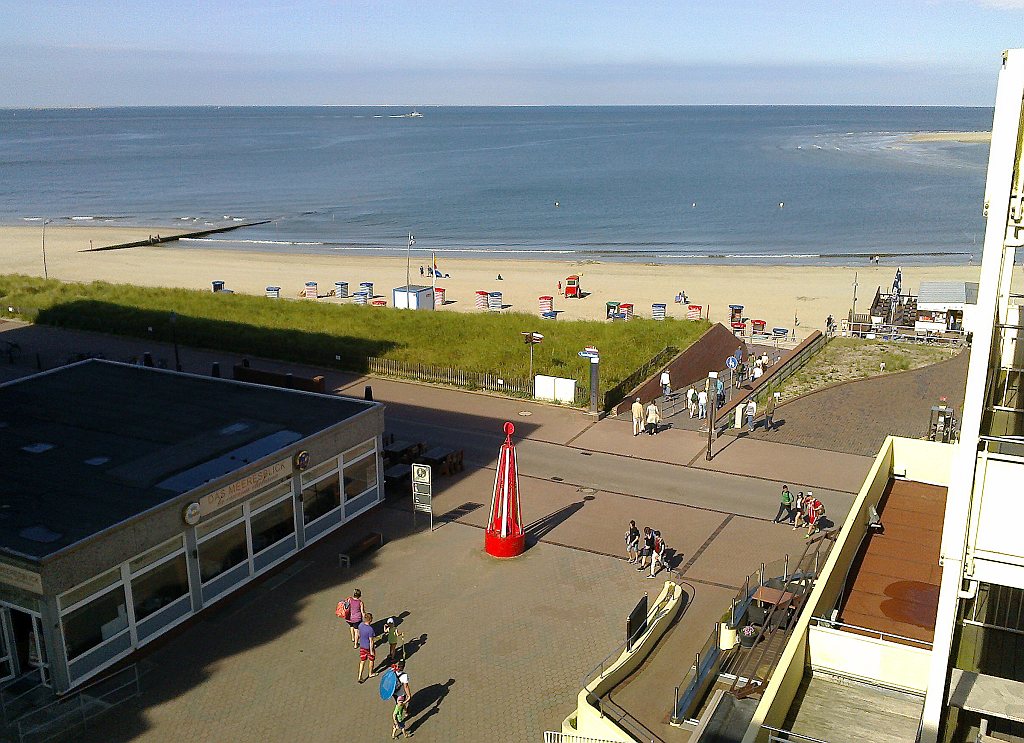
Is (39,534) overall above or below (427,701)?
above

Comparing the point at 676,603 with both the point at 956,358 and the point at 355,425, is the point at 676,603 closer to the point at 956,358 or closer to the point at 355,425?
the point at 355,425

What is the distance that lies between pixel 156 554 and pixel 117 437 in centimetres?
449

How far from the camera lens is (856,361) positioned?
33781 mm

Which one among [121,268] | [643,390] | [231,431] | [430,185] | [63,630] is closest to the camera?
[63,630]

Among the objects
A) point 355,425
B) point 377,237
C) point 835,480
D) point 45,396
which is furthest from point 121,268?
point 835,480

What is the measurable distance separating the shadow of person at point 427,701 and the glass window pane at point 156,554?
4861 mm

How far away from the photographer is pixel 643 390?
28703 mm

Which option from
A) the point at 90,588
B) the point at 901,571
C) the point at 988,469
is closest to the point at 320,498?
the point at 90,588

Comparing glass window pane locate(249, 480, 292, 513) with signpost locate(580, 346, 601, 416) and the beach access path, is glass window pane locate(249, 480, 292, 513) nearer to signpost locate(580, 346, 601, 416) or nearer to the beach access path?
the beach access path

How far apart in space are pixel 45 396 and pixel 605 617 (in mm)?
13790

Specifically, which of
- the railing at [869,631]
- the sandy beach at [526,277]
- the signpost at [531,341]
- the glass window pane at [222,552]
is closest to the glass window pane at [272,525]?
the glass window pane at [222,552]

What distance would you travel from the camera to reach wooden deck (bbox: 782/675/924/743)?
8.37 m

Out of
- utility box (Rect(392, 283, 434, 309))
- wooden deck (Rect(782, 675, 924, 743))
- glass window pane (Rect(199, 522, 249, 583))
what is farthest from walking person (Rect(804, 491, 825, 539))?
utility box (Rect(392, 283, 434, 309))

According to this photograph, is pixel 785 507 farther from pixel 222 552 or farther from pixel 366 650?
pixel 222 552
